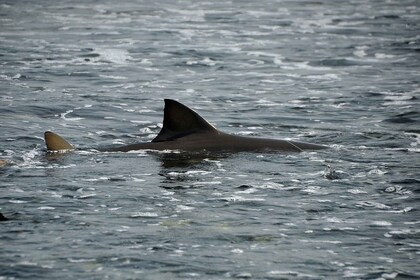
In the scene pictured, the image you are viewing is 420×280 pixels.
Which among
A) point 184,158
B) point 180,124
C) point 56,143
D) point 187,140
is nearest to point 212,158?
point 184,158

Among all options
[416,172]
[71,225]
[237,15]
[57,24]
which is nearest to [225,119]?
[416,172]

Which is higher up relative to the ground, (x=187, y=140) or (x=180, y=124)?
(x=180, y=124)

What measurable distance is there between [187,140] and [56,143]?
1.78m

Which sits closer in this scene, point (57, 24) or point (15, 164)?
point (15, 164)

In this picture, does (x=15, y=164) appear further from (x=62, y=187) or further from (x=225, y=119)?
(x=225, y=119)

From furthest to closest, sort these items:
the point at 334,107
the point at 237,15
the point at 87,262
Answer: the point at 237,15, the point at 334,107, the point at 87,262

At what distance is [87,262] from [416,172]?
5467mm

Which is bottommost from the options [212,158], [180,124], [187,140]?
[212,158]

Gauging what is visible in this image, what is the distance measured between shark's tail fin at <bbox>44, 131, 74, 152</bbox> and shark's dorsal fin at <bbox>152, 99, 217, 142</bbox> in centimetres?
123

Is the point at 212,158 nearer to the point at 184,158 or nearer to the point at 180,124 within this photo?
the point at 184,158

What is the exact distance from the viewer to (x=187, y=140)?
1381cm

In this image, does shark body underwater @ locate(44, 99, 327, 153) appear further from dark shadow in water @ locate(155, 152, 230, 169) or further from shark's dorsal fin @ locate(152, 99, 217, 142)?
dark shadow in water @ locate(155, 152, 230, 169)

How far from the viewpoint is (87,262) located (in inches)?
363

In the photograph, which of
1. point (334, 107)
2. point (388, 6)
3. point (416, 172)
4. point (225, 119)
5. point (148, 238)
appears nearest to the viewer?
point (148, 238)
